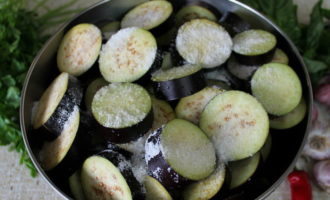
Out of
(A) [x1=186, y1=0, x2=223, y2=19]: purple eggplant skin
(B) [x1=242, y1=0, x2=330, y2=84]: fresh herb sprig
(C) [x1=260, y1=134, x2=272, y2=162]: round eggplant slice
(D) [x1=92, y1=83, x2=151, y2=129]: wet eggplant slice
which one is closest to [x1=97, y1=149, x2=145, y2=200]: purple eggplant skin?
(D) [x1=92, y1=83, x2=151, y2=129]: wet eggplant slice

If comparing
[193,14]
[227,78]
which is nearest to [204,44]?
[227,78]

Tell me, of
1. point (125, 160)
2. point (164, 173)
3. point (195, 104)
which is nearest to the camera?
point (164, 173)

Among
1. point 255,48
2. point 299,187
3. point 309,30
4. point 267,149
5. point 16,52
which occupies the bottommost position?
point 299,187

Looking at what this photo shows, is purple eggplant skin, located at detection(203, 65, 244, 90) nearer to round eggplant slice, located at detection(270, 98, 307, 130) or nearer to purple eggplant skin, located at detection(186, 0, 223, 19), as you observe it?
round eggplant slice, located at detection(270, 98, 307, 130)

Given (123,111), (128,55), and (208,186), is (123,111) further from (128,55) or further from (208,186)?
(208,186)

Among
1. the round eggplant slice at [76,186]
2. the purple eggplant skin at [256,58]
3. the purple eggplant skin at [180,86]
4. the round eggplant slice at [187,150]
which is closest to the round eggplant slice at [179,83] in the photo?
the purple eggplant skin at [180,86]

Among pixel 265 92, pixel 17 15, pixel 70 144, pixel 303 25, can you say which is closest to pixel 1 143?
pixel 70 144

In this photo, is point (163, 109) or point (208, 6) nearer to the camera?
point (163, 109)

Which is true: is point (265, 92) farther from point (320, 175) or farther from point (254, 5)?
point (254, 5)

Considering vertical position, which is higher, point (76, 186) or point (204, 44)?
point (204, 44)
